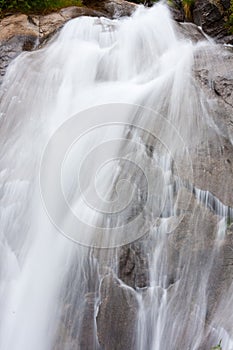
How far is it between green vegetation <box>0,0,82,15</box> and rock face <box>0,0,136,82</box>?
0.26 metres

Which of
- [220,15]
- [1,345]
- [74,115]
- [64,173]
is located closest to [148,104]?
[74,115]

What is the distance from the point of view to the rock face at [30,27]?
288 inches

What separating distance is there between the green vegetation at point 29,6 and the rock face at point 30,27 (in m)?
0.26

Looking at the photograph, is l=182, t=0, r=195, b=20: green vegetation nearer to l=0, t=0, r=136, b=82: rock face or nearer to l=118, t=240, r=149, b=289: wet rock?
l=0, t=0, r=136, b=82: rock face

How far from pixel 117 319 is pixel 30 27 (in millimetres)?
5744

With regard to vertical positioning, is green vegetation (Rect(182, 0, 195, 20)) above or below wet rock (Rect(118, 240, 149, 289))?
above

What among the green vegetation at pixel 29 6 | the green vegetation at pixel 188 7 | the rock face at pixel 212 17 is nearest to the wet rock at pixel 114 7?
the green vegetation at pixel 29 6

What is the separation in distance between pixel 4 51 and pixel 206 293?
204 inches

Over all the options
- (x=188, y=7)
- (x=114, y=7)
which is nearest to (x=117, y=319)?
(x=114, y=7)

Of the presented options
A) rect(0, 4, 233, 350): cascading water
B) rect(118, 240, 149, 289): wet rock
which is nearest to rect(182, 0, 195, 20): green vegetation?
rect(0, 4, 233, 350): cascading water

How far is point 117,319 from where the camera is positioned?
14.7 ft

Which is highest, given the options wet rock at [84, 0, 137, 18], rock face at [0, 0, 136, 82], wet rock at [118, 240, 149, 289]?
wet rock at [84, 0, 137, 18]

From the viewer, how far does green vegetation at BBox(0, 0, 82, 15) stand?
8.48 meters

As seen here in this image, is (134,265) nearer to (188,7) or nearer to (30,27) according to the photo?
(30,27)
